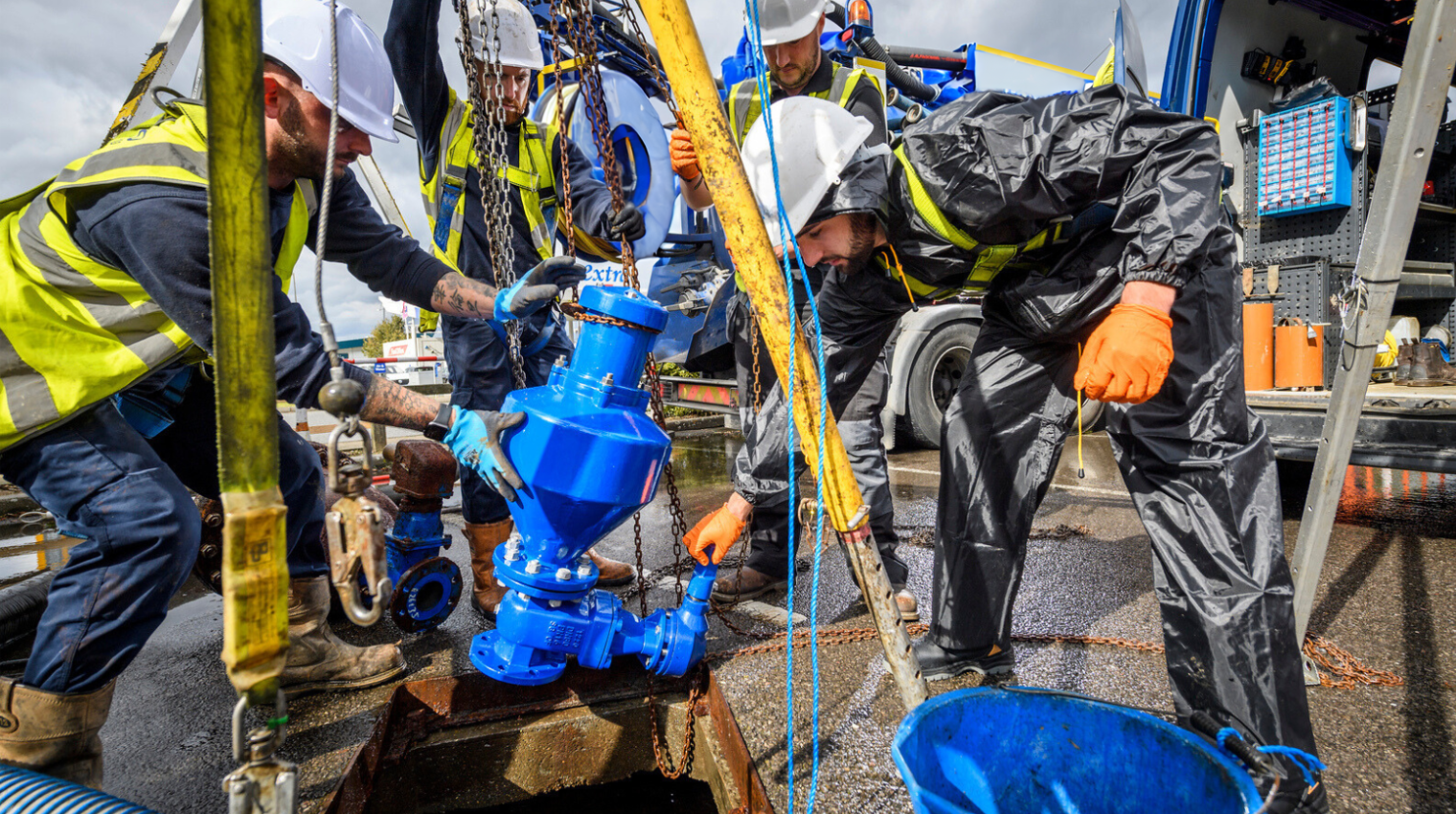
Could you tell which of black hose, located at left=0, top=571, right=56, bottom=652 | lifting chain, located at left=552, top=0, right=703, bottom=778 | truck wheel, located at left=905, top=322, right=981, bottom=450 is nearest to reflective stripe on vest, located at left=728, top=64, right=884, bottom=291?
lifting chain, located at left=552, top=0, right=703, bottom=778

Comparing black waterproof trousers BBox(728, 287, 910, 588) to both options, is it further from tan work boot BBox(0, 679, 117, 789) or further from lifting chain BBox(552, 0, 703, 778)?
tan work boot BBox(0, 679, 117, 789)

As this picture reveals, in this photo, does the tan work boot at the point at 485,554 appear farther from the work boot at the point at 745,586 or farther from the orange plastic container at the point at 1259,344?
the orange plastic container at the point at 1259,344

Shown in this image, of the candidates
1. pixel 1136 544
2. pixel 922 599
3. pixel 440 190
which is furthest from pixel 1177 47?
pixel 440 190

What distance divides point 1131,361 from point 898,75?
7.25 m

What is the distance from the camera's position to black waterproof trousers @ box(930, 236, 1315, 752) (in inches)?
59.6

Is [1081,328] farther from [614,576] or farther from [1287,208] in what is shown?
[1287,208]

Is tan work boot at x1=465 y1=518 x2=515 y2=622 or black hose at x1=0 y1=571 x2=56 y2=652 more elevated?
tan work boot at x1=465 y1=518 x2=515 y2=622

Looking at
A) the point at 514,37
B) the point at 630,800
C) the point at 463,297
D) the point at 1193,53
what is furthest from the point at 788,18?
the point at 1193,53

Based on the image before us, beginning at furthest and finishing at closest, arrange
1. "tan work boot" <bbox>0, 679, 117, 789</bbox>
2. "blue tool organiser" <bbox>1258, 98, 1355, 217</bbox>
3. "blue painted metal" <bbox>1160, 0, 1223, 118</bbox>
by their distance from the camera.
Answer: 1. "blue painted metal" <bbox>1160, 0, 1223, 118</bbox>
2. "blue tool organiser" <bbox>1258, 98, 1355, 217</bbox>
3. "tan work boot" <bbox>0, 679, 117, 789</bbox>

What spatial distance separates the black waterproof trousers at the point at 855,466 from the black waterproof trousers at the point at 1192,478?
807mm

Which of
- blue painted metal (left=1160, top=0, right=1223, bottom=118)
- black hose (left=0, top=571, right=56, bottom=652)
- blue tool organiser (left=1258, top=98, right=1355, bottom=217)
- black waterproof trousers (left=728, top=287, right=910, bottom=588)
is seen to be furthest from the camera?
blue painted metal (left=1160, top=0, right=1223, bottom=118)

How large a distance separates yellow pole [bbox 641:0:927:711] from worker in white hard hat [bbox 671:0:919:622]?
137 centimetres

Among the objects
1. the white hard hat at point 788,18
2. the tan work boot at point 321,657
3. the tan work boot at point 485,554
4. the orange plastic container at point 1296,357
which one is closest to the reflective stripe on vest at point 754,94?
the white hard hat at point 788,18

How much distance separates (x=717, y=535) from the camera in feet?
5.64
